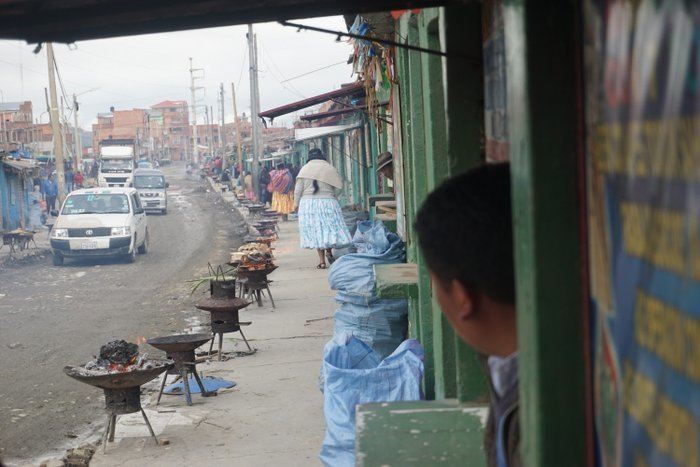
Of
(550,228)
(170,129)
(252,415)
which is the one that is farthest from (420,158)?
(170,129)

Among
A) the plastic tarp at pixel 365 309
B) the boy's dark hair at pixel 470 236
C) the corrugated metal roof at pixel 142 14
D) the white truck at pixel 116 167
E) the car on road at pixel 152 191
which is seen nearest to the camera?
the boy's dark hair at pixel 470 236

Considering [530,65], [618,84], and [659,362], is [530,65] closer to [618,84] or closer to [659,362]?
[618,84]

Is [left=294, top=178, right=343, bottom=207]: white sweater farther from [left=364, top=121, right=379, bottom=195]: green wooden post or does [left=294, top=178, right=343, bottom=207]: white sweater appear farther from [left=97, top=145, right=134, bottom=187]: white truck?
[left=97, top=145, right=134, bottom=187]: white truck

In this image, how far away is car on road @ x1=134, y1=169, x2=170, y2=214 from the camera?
1603 inches

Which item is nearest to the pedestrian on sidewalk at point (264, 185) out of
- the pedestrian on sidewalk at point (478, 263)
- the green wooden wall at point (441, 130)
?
the green wooden wall at point (441, 130)

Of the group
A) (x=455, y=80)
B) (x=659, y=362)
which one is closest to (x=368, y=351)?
(x=455, y=80)

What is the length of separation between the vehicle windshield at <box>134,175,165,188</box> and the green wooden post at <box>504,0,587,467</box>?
40.1m

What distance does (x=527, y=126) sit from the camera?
193 centimetres

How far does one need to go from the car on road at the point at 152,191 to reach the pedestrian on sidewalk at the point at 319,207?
24799 mm

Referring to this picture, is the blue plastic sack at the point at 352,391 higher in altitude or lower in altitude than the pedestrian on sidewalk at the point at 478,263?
lower

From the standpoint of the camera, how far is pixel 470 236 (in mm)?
2055

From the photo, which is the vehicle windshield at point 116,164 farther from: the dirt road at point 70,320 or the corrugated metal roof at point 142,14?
the corrugated metal roof at point 142,14

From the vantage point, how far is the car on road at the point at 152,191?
40.7 m

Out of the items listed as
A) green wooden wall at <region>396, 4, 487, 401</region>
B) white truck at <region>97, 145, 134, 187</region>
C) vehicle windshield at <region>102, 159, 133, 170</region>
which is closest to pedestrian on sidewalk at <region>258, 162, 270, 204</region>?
white truck at <region>97, 145, 134, 187</region>
